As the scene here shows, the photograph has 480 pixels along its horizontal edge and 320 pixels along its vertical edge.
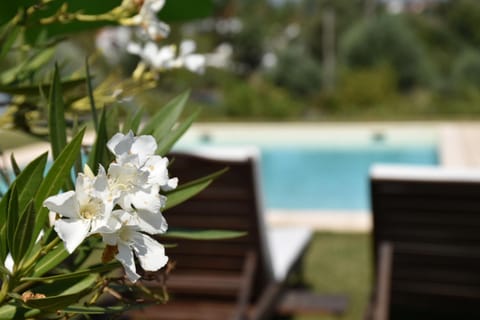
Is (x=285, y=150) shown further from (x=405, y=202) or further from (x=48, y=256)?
(x=48, y=256)

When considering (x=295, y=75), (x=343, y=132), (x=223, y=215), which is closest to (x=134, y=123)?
(x=223, y=215)

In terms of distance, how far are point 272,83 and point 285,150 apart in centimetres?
888

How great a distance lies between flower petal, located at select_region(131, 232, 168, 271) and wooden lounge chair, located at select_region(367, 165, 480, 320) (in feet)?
7.52

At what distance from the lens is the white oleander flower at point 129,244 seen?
558 mm

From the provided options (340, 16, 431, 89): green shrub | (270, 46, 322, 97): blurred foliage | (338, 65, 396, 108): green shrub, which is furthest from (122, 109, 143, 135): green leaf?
(340, 16, 431, 89): green shrub

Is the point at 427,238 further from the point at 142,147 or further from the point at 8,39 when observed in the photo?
the point at 142,147

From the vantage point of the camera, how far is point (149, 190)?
0.58 meters

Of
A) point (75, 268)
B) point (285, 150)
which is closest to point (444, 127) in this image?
point (285, 150)

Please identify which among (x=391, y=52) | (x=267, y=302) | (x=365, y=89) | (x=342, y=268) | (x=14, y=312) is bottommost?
(x=391, y=52)

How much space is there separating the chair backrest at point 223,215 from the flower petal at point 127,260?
2179mm

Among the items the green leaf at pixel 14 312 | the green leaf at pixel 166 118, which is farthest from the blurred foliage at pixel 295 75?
the green leaf at pixel 14 312

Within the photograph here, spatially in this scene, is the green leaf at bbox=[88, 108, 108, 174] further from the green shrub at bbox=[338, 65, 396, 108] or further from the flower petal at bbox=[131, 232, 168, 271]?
the green shrub at bbox=[338, 65, 396, 108]

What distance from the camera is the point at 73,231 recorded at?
0.55 m

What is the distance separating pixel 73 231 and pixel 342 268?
13.2 ft
